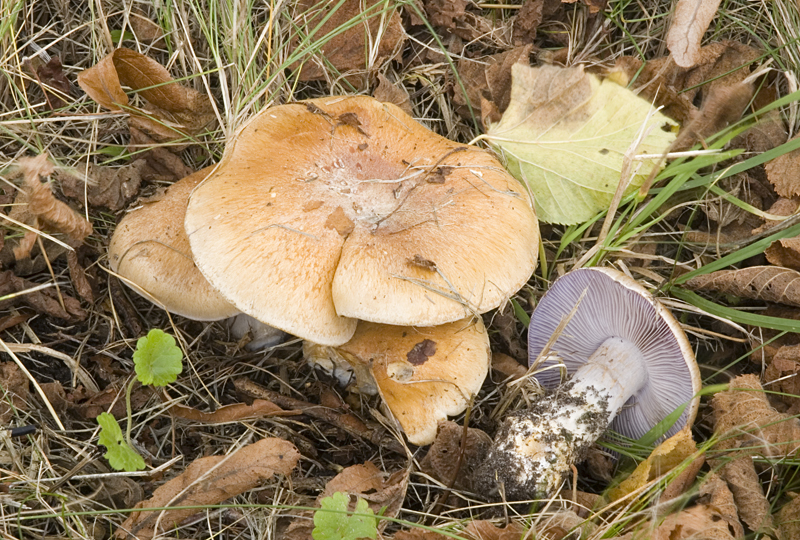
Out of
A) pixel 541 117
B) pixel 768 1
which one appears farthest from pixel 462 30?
pixel 768 1

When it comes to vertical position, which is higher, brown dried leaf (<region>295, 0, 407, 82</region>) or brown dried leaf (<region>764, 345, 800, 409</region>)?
brown dried leaf (<region>295, 0, 407, 82</region>)

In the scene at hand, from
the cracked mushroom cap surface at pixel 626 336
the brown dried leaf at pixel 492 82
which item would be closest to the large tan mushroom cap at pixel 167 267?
the cracked mushroom cap surface at pixel 626 336

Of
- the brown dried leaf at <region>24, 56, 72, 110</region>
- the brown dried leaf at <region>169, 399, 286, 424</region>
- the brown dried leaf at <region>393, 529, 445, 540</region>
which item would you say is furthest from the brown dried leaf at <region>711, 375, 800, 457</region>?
the brown dried leaf at <region>24, 56, 72, 110</region>

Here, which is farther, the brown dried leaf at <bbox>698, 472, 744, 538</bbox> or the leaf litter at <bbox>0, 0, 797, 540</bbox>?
the leaf litter at <bbox>0, 0, 797, 540</bbox>

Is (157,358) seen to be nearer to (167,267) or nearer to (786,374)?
(167,267)

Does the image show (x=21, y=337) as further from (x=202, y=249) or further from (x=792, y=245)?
(x=792, y=245)

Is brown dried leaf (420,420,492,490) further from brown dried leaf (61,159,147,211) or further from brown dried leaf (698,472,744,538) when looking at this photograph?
brown dried leaf (61,159,147,211)

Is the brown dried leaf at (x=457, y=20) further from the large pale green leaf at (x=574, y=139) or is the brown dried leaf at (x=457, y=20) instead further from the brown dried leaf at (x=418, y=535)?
the brown dried leaf at (x=418, y=535)
